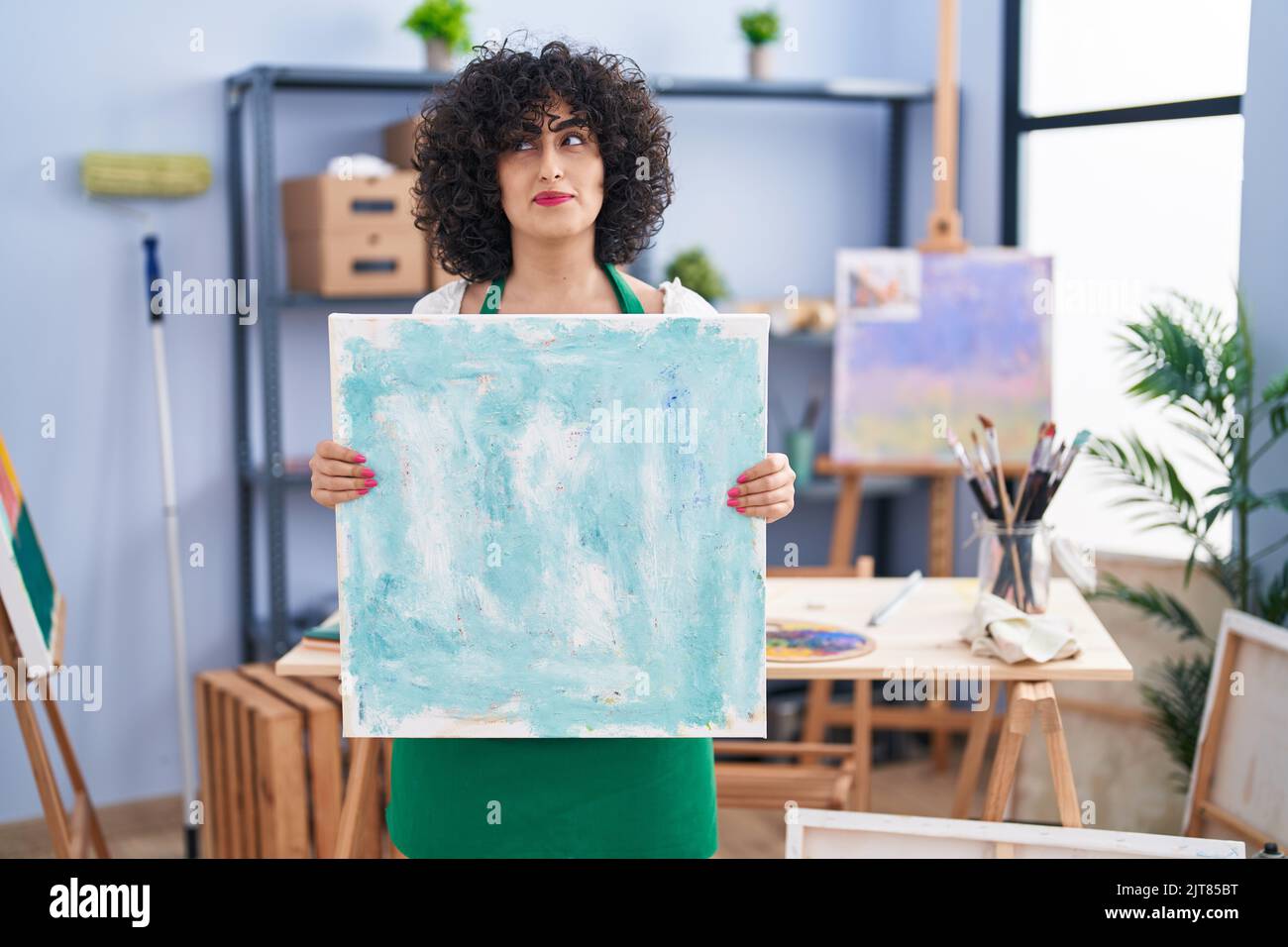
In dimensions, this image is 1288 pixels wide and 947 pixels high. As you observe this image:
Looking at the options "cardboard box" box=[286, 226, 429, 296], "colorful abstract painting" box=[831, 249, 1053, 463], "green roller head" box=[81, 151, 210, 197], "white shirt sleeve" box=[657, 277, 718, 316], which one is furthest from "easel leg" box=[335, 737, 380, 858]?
"green roller head" box=[81, 151, 210, 197]

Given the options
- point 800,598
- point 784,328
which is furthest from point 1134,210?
point 800,598

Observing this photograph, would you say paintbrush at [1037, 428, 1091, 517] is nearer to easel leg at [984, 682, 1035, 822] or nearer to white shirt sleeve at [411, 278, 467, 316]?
easel leg at [984, 682, 1035, 822]

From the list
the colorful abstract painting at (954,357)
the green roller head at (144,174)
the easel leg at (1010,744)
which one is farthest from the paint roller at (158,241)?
the easel leg at (1010,744)

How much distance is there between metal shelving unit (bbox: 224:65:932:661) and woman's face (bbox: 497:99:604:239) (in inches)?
70.8

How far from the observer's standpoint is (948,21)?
12.3ft

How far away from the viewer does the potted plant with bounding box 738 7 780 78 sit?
4.08 meters

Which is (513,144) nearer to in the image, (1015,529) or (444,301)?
(444,301)

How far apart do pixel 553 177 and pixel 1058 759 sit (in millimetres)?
1190

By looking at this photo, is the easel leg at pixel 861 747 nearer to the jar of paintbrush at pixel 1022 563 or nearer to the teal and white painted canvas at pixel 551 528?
the jar of paintbrush at pixel 1022 563

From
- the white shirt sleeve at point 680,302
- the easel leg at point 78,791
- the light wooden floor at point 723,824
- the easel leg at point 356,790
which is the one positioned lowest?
the light wooden floor at point 723,824

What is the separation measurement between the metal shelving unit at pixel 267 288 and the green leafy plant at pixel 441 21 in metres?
0.11

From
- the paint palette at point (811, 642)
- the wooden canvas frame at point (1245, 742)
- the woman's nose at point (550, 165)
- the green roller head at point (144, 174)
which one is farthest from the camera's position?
the green roller head at point (144, 174)

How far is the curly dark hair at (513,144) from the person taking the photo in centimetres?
181
